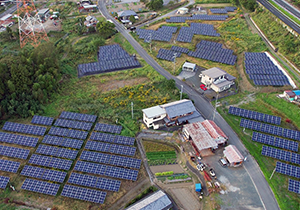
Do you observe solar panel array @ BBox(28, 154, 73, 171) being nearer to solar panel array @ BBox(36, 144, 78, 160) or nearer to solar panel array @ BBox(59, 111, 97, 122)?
solar panel array @ BBox(36, 144, 78, 160)

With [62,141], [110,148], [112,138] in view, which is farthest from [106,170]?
[62,141]

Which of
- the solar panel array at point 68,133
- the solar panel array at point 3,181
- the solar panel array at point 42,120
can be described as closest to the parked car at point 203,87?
the solar panel array at point 68,133

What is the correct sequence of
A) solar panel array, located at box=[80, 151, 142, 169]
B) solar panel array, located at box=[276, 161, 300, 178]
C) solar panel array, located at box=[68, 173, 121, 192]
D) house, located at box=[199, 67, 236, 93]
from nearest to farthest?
solar panel array, located at box=[68, 173, 121, 192], solar panel array, located at box=[276, 161, 300, 178], solar panel array, located at box=[80, 151, 142, 169], house, located at box=[199, 67, 236, 93]

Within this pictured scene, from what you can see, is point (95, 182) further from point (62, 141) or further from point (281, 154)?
point (281, 154)

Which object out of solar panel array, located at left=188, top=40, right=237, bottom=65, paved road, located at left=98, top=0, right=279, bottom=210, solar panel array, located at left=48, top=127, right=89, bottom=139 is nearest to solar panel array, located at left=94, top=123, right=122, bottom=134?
solar panel array, located at left=48, top=127, right=89, bottom=139

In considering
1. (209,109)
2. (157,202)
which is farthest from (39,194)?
(209,109)

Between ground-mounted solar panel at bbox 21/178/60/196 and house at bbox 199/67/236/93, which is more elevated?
house at bbox 199/67/236/93
